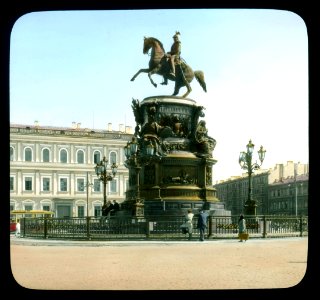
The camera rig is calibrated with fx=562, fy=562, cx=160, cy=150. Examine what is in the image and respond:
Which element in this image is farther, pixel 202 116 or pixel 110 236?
pixel 202 116

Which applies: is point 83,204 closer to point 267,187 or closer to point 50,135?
point 50,135

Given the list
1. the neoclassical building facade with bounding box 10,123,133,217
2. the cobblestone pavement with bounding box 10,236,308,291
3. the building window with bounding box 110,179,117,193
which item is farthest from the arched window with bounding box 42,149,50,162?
the cobblestone pavement with bounding box 10,236,308,291

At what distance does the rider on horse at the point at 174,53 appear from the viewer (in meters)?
23.7

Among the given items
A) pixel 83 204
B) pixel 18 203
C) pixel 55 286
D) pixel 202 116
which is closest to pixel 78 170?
pixel 83 204

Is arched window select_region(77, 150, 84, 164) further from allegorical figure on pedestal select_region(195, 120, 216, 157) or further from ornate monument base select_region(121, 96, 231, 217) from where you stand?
allegorical figure on pedestal select_region(195, 120, 216, 157)

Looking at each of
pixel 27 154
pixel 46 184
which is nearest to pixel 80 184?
pixel 46 184

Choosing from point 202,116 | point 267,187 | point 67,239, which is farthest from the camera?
point 267,187

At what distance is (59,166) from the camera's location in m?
66.3

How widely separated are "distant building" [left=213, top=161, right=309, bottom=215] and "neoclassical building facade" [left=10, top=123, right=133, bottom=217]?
18766mm

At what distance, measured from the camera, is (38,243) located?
19406 mm

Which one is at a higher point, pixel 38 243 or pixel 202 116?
pixel 202 116

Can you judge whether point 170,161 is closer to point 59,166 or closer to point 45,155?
point 45,155

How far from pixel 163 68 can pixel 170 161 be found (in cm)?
416

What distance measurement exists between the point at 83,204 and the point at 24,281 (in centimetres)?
5827
